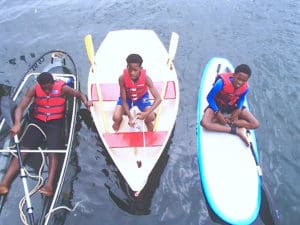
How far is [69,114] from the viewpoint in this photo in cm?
722

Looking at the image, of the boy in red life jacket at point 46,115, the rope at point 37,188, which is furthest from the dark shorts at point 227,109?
the rope at point 37,188

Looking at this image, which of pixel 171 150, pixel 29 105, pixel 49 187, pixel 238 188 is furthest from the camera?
pixel 171 150

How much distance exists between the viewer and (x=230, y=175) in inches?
257

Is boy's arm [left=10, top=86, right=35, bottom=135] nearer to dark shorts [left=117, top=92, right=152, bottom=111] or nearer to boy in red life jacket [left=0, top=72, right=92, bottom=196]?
boy in red life jacket [left=0, top=72, right=92, bottom=196]

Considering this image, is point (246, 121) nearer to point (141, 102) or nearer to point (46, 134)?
point (141, 102)

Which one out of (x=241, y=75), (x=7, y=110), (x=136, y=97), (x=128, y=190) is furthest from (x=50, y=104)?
(x=241, y=75)

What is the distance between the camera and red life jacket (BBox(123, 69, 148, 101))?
266 inches

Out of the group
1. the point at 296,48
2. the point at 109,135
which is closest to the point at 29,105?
the point at 109,135

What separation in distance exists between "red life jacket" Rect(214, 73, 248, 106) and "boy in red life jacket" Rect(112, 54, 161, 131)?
49.5 inches

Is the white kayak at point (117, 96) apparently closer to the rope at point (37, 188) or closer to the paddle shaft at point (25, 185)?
the rope at point (37, 188)

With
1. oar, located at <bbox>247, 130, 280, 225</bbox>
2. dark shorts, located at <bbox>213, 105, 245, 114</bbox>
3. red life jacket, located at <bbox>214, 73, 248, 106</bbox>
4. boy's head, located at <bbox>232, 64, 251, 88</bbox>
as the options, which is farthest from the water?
boy's head, located at <bbox>232, 64, 251, 88</bbox>

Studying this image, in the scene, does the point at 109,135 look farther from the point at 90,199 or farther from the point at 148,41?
the point at 148,41

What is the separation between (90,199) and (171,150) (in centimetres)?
199

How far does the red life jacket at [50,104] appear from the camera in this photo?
668 centimetres
